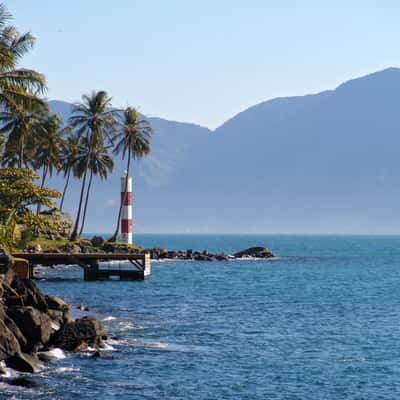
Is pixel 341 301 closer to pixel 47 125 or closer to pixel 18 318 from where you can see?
pixel 18 318

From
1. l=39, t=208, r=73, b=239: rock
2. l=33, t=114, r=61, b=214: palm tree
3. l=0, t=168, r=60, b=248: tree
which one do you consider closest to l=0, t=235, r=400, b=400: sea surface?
l=0, t=168, r=60, b=248: tree

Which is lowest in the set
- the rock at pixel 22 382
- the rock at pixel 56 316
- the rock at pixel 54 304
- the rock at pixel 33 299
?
the rock at pixel 22 382

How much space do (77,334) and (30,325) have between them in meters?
2.83

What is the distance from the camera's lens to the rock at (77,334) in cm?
4019

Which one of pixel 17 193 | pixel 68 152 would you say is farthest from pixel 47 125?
pixel 17 193

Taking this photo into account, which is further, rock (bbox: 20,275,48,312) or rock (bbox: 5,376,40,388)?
rock (bbox: 20,275,48,312)

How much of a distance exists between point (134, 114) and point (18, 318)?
84.1 meters

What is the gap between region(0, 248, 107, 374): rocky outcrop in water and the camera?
3566cm

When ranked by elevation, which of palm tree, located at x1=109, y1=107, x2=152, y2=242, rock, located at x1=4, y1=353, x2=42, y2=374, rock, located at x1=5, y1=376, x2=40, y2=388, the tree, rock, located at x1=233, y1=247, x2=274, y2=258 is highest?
palm tree, located at x1=109, y1=107, x2=152, y2=242

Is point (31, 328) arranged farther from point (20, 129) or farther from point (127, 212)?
point (127, 212)

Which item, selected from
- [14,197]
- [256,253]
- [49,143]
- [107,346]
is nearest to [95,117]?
[49,143]

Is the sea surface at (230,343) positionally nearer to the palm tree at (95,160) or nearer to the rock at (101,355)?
the rock at (101,355)

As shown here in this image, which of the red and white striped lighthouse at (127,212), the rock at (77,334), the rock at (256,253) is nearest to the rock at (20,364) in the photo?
the rock at (77,334)

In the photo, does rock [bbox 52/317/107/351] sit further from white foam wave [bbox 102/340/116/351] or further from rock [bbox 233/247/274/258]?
rock [bbox 233/247/274/258]
